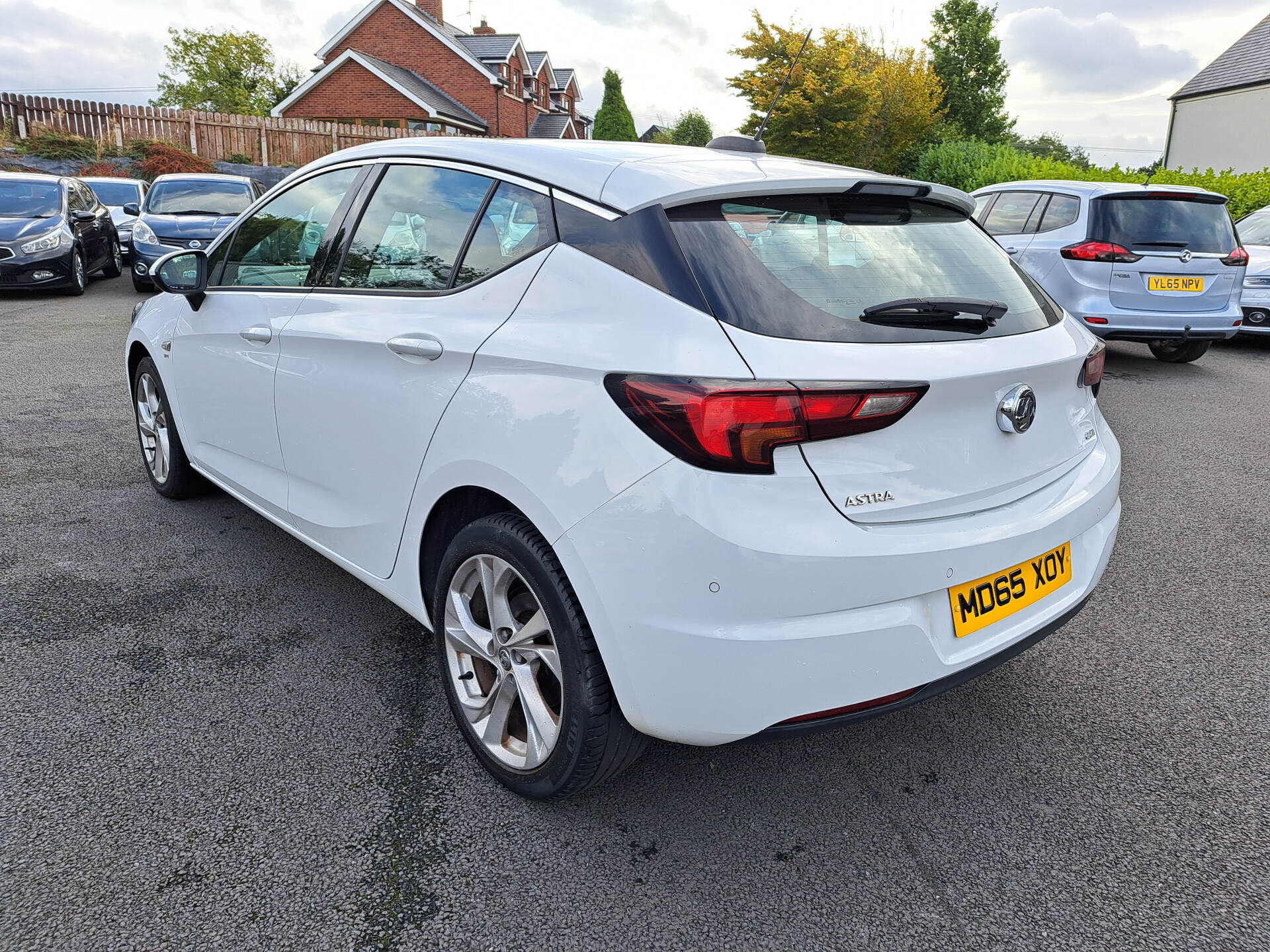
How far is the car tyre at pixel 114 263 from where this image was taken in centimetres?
1510

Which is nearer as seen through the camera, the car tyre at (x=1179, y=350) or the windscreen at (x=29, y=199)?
the car tyre at (x=1179, y=350)

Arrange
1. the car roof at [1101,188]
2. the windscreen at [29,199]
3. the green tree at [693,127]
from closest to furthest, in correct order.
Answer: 1. the car roof at [1101,188]
2. the windscreen at [29,199]
3. the green tree at [693,127]

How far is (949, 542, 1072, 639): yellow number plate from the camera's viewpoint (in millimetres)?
2066

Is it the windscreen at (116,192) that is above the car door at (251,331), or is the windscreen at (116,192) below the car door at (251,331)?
above

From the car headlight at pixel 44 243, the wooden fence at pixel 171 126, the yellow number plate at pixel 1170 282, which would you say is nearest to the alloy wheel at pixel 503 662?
the yellow number plate at pixel 1170 282

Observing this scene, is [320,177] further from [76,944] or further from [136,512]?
[76,944]

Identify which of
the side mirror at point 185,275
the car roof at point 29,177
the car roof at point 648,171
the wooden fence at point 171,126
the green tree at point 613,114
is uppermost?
the green tree at point 613,114

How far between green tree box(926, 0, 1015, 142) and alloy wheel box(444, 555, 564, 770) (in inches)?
2216

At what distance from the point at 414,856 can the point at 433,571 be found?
763 mm

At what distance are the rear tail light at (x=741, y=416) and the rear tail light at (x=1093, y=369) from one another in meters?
0.97

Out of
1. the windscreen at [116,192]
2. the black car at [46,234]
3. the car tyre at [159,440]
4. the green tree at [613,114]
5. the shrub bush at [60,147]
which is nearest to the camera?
the car tyre at [159,440]

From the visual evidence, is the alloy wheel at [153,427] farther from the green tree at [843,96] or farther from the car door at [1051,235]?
the green tree at [843,96]

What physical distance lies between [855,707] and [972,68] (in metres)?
59.1

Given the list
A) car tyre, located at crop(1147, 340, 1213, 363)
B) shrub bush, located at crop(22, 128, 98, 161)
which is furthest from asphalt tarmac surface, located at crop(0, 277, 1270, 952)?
shrub bush, located at crop(22, 128, 98, 161)
